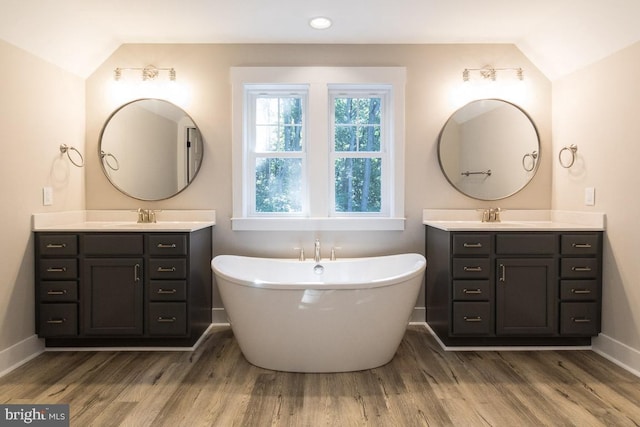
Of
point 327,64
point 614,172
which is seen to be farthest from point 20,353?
point 614,172

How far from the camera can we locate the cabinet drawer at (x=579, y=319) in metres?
2.76

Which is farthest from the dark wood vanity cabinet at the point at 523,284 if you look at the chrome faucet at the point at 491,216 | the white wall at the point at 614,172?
the chrome faucet at the point at 491,216

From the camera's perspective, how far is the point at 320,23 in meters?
2.91

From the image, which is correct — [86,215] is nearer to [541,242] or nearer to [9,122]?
[9,122]

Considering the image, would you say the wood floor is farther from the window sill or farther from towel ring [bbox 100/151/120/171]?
towel ring [bbox 100/151/120/171]

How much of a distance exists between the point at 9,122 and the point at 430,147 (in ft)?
9.64

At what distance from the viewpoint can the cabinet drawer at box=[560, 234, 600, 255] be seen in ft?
9.04

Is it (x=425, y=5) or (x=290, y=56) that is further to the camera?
(x=290, y=56)

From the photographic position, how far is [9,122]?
98.1 inches

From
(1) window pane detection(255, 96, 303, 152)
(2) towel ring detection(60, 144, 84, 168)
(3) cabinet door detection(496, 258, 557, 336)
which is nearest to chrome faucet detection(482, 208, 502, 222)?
(3) cabinet door detection(496, 258, 557, 336)

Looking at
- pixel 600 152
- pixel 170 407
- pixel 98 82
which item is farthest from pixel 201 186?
pixel 600 152

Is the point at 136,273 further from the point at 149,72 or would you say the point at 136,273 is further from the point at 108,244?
the point at 149,72

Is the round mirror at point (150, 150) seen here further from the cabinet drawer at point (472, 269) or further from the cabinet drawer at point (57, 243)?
the cabinet drawer at point (472, 269)

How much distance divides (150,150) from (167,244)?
98 centimetres
